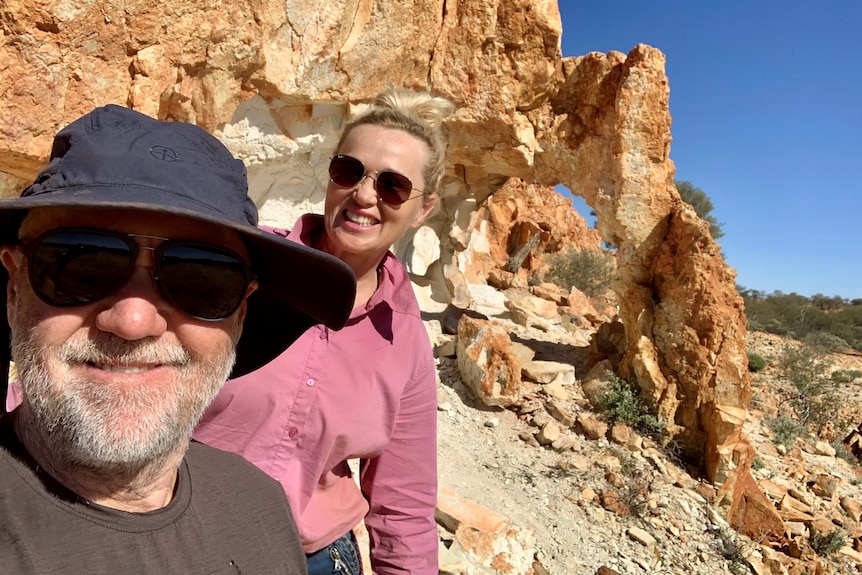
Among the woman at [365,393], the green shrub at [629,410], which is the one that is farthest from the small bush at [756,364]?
the woman at [365,393]

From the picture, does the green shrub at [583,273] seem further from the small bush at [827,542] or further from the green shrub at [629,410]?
the small bush at [827,542]

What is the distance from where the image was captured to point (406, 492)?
152cm

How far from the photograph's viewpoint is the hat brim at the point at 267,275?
72 cm

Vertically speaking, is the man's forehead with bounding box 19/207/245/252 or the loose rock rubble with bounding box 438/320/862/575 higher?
the man's forehead with bounding box 19/207/245/252

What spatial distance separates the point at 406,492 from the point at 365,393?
36 cm

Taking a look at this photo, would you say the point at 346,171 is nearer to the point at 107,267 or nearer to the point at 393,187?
the point at 393,187

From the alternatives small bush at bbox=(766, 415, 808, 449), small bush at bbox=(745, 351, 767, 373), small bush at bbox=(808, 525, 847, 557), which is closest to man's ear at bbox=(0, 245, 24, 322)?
small bush at bbox=(808, 525, 847, 557)

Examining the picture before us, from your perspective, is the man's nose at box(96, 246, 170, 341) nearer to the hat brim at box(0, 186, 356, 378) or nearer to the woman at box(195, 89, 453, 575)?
the hat brim at box(0, 186, 356, 378)

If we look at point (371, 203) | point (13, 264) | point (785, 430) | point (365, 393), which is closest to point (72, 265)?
point (13, 264)

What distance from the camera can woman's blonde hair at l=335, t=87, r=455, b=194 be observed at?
1.74m

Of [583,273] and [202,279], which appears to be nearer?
[202,279]

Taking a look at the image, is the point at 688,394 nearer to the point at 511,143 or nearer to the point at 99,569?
the point at 511,143

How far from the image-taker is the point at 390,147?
67.9 inches

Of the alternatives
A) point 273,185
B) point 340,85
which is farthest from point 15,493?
point 273,185
